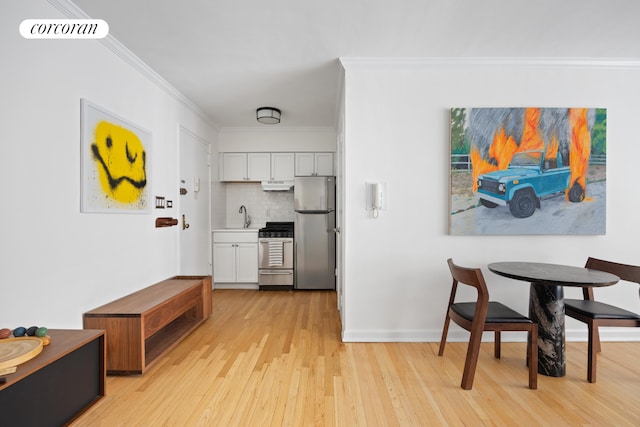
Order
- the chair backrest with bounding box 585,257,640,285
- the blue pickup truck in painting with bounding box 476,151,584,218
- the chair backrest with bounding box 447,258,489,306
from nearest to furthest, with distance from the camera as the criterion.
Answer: the chair backrest with bounding box 447,258,489,306, the chair backrest with bounding box 585,257,640,285, the blue pickup truck in painting with bounding box 476,151,584,218

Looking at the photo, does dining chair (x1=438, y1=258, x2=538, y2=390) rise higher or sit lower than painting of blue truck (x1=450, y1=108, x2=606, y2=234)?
lower

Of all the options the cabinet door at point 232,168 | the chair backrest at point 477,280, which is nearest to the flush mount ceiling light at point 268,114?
the cabinet door at point 232,168

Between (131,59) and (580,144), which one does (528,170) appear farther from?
(131,59)

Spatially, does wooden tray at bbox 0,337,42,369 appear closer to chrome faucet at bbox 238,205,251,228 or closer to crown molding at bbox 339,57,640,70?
crown molding at bbox 339,57,640,70

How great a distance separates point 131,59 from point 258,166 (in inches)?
107

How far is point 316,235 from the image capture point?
508 centimetres

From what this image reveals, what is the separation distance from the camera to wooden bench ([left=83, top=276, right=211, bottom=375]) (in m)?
2.33

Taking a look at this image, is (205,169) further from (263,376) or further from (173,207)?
(263,376)

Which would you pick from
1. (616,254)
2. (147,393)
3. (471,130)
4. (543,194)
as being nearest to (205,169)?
(147,393)

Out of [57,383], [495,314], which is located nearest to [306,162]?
[495,314]

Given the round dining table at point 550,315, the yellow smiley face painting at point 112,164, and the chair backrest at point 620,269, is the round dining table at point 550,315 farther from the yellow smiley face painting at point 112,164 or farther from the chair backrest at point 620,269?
the yellow smiley face painting at point 112,164

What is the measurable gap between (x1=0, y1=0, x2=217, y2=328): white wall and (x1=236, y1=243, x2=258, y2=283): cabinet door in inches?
82.2

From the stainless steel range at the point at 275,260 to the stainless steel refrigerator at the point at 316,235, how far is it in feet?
0.45

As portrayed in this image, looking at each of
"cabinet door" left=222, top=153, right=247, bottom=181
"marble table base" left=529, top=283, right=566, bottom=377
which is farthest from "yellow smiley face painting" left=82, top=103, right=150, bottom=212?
"marble table base" left=529, top=283, right=566, bottom=377
